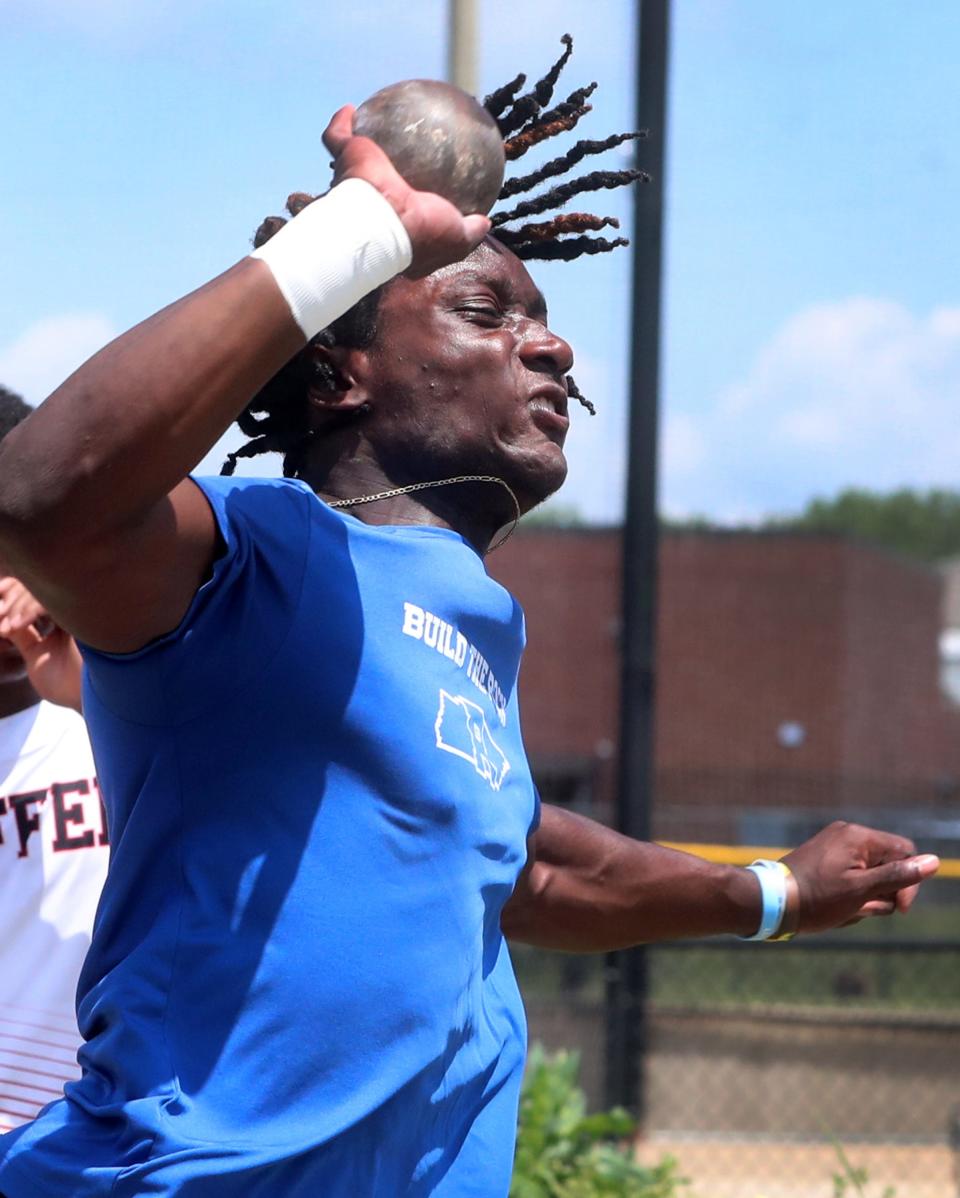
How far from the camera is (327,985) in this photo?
2021mm

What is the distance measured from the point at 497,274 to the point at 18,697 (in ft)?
5.04

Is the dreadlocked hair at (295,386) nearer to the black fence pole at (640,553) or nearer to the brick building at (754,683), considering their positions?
the black fence pole at (640,553)

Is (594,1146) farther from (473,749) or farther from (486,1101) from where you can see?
(473,749)

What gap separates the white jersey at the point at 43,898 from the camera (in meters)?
3.08

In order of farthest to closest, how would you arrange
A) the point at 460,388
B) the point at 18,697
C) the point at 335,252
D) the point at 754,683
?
the point at 754,683 < the point at 18,697 < the point at 460,388 < the point at 335,252

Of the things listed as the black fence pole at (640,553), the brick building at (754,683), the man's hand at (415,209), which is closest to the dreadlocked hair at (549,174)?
the man's hand at (415,209)

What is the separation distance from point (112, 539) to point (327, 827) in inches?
19.6

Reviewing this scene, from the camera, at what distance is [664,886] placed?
3.06 meters

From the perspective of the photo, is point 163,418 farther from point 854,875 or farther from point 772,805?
point 772,805

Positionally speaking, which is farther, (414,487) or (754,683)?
(754,683)

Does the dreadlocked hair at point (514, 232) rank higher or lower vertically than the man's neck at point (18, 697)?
higher

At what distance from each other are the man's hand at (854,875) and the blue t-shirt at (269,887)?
110 centimetres

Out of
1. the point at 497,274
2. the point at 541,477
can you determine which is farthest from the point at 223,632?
the point at 497,274

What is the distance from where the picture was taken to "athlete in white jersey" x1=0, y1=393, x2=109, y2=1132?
3.09m
